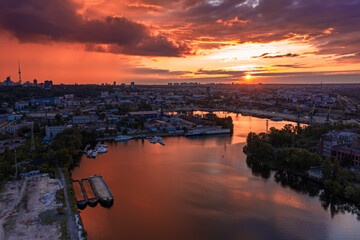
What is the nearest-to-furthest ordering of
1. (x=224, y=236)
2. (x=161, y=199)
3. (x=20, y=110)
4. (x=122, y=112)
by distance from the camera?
(x=224, y=236) < (x=161, y=199) < (x=122, y=112) < (x=20, y=110)

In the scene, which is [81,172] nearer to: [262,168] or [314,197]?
[262,168]

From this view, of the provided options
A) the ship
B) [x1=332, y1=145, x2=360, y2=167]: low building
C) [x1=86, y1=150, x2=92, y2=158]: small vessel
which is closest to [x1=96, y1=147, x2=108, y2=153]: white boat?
[x1=86, y1=150, x2=92, y2=158]: small vessel

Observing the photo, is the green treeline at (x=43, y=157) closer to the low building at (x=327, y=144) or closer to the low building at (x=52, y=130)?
the low building at (x=52, y=130)

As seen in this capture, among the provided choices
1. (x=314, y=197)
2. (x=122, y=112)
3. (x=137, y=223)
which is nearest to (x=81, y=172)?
(x=137, y=223)

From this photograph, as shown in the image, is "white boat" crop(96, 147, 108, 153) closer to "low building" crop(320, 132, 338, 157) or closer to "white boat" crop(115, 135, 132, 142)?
"white boat" crop(115, 135, 132, 142)

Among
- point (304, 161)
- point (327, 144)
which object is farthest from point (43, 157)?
point (327, 144)
